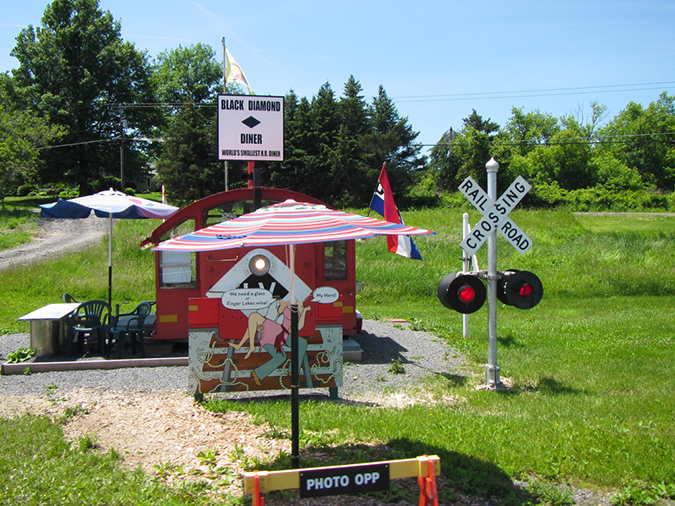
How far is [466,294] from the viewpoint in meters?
7.47

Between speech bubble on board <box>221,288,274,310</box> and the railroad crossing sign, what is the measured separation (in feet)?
9.23

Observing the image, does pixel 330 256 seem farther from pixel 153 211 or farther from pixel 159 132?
pixel 159 132

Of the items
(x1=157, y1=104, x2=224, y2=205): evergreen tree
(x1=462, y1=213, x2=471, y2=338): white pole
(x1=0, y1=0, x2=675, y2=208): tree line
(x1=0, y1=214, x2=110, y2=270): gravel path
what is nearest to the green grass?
(x1=462, y1=213, x2=471, y2=338): white pole

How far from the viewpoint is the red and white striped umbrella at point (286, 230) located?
413 centimetres

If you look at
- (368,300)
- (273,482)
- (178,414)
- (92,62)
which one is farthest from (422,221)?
(92,62)

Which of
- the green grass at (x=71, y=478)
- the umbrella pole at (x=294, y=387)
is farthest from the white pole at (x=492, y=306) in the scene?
the green grass at (x=71, y=478)

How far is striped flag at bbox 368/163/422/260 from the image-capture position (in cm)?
1047

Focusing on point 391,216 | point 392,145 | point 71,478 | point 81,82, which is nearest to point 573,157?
point 392,145

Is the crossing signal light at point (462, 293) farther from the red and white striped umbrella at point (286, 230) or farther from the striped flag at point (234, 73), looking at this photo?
the striped flag at point (234, 73)

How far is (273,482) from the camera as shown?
3352 millimetres

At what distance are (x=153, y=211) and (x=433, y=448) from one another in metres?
7.83

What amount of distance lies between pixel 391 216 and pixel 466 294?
3807 millimetres

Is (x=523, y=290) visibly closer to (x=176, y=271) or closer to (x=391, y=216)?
(x=391, y=216)

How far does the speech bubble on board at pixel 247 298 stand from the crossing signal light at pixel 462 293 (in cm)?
248
